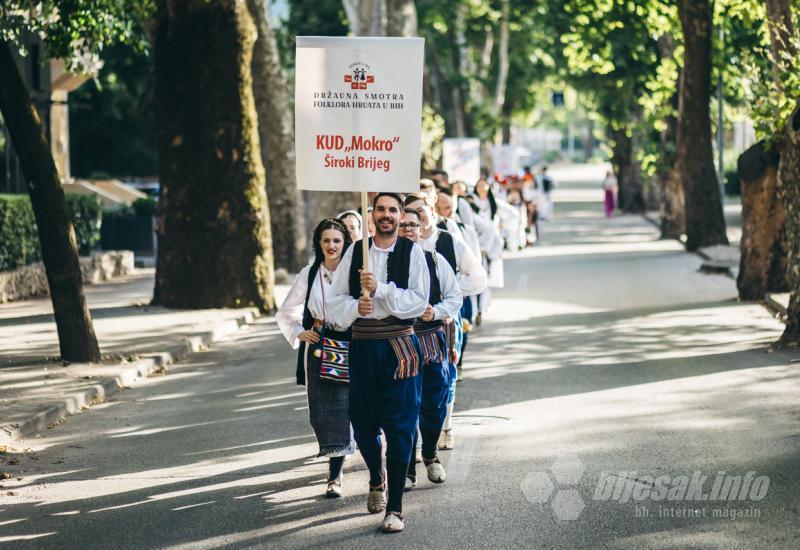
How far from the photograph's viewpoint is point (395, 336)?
7.91 meters

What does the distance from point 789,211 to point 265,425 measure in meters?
7.62

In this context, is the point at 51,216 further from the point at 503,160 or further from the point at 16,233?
the point at 503,160

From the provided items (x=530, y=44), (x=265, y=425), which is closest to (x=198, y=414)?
(x=265, y=425)

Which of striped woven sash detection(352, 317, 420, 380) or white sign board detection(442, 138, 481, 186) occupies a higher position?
white sign board detection(442, 138, 481, 186)

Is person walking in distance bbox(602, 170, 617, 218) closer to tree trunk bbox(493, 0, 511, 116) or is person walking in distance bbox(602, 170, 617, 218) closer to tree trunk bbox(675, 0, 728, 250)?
tree trunk bbox(493, 0, 511, 116)

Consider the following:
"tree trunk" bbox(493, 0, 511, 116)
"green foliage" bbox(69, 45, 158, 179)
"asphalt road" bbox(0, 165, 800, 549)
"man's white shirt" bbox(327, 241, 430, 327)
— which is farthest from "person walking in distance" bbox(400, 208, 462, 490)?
"tree trunk" bbox(493, 0, 511, 116)

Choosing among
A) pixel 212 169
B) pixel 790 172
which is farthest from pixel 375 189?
pixel 212 169

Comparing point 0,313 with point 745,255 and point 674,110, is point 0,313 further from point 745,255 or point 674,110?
point 674,110

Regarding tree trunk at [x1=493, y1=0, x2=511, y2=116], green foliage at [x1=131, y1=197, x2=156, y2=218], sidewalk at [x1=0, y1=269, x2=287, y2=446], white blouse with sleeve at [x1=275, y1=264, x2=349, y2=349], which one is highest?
tree trunk at [x1=493, y1=0, x2=511, y2=116]

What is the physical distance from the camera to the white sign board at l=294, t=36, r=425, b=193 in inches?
325

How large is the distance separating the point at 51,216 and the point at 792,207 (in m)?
8.19

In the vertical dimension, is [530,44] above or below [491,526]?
above

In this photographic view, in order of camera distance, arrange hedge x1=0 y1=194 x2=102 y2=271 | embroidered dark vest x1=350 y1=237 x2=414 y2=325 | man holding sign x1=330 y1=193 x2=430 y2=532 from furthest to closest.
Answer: hedge x1=0 y1=194 x2=102 y2=271 < embroidered dark vest x1=350 y1=237 x2=414 y2=325 < man holding sign x1=330 y1=193 x2=430 y2=532

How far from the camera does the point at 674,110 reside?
113 feet
